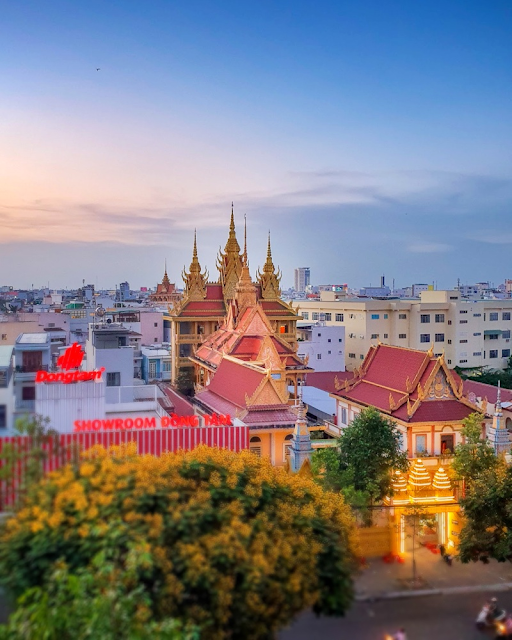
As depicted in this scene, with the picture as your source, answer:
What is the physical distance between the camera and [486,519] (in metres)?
20.0

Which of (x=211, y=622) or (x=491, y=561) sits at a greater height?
(x=211, y=622)

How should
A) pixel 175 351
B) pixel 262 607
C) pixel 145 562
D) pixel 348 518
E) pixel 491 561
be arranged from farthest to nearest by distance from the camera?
pixel 175 351, pixel 491 561, pixel 348 518, pixel 262 607, pixel 145 562

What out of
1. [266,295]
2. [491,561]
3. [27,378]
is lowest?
[491,561]

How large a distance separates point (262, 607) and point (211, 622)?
0.98 metres

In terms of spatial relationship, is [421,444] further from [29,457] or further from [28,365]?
[29,457]

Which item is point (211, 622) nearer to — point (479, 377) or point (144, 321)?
point (479, 377)

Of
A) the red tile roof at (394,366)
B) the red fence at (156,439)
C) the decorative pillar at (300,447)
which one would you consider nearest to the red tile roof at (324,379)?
the red tile roof at (394,366)

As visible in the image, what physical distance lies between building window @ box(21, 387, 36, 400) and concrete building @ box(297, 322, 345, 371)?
3810 cm

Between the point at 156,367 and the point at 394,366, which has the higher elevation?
the point at 394,366

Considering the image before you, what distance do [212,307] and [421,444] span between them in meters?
27.1

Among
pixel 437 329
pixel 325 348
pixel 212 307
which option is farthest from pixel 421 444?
pixel 437 329

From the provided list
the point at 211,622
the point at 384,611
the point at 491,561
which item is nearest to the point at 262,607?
the point at 211,622

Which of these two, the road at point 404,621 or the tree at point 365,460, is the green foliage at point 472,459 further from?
the road at point 404,621

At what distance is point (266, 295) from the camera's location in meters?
53.6
